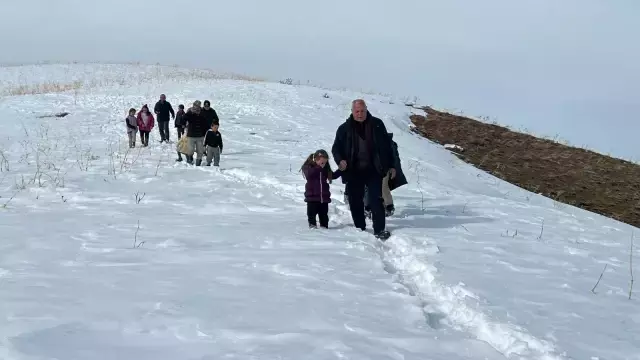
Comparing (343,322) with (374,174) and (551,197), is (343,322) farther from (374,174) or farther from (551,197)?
(551,197)

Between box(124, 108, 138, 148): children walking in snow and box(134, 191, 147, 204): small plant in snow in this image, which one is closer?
box(134, 191, 147, 204): small plant in snow

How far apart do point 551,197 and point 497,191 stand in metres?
2.41

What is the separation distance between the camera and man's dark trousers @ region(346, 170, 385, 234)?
714cm

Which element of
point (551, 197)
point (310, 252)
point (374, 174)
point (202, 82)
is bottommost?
point (551, 197)

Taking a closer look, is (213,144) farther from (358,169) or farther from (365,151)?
(365,151)

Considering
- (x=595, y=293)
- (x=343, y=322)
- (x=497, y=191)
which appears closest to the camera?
(x=343, y=322)

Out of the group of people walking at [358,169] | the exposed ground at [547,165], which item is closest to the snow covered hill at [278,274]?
the group of people walking at [358,169]

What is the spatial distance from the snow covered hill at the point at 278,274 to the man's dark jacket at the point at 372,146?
97cm

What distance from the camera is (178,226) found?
669 centimetres

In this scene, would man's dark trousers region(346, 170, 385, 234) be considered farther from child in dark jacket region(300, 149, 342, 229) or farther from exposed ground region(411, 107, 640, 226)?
exposed ground region(411, 107, 640, 226)

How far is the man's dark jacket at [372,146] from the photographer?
7316 millimetres

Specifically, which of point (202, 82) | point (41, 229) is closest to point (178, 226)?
point (41, 229)

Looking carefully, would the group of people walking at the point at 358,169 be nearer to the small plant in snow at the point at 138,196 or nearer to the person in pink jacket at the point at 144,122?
the small plant in snow at the point at 138,196

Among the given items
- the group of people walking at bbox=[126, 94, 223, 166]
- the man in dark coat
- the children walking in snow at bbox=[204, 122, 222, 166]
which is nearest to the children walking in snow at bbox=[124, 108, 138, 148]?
the group of people walking at bbox=[126, 94, 223, 166]
